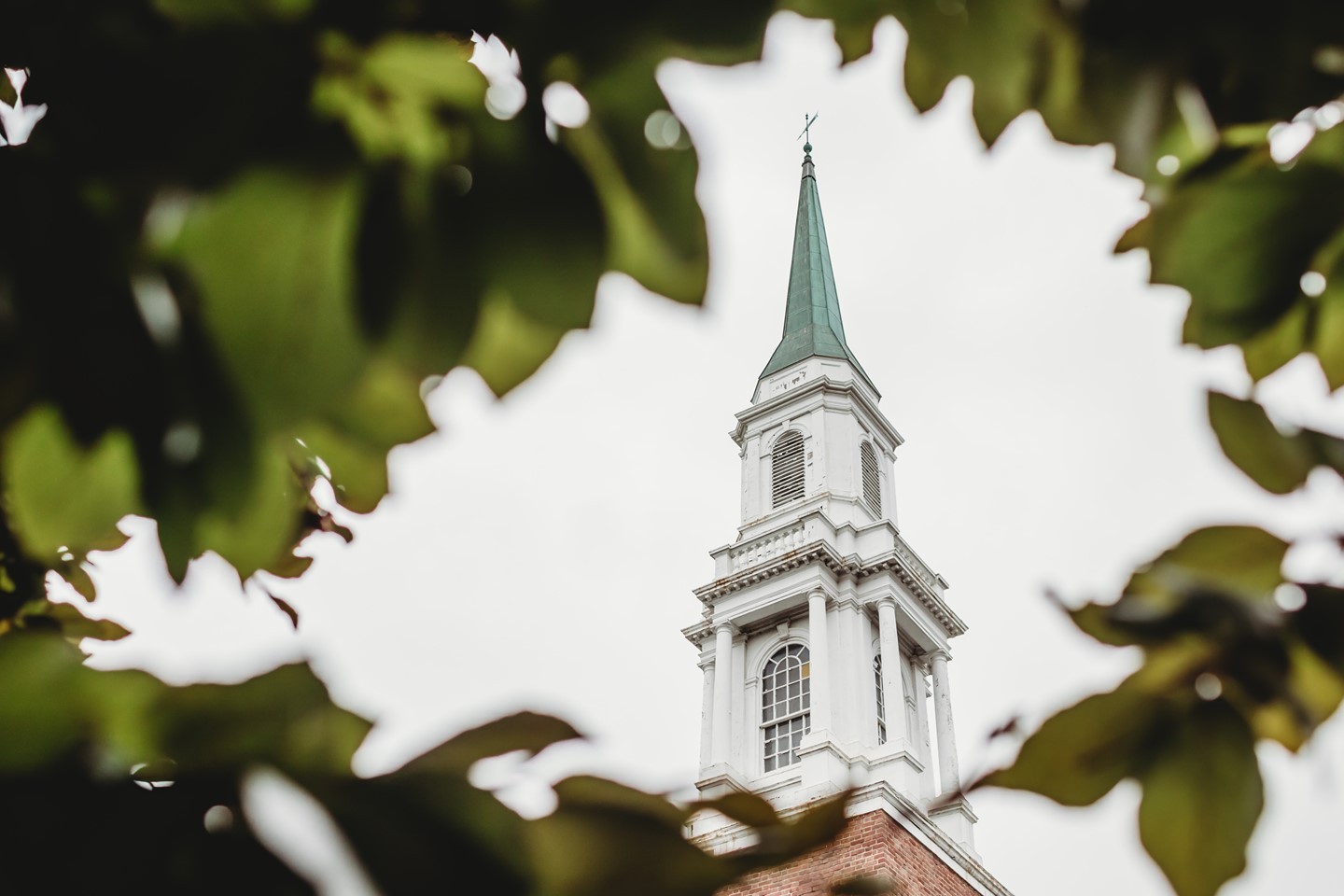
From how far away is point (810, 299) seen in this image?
22094 millimetres

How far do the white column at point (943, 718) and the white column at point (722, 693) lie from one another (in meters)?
3.29

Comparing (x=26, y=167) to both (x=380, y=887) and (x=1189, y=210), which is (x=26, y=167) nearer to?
(x=380, y=887)

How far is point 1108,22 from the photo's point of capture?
760 millimetres

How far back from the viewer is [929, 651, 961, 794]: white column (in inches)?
646

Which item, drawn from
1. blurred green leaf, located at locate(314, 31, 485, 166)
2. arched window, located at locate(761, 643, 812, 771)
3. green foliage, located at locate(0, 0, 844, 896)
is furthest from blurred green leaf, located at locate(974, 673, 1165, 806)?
arched window, located at locate(761, 643, 812, 771)

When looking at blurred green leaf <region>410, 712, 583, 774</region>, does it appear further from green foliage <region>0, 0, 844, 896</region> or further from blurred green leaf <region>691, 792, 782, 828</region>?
blurred green leaf <region>691, 792, 782, 828</region>

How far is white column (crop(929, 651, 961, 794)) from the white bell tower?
0.07ft

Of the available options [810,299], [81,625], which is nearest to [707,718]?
[810,299]

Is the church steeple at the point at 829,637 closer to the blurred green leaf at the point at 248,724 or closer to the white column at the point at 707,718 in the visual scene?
the white column at the point at 707,718

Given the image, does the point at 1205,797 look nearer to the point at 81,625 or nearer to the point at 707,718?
the point at 81,625

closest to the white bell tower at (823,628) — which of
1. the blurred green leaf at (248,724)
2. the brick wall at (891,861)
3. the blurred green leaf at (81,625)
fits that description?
the brick wall at (891,861)

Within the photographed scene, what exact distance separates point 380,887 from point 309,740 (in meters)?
0.10

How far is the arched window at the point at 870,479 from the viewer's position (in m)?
18.5

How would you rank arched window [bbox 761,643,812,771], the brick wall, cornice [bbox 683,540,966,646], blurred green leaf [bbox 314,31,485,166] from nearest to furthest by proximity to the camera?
blurred green leaf [bbox 314,31,485,166] → the brick wall → arched window [bbox 761,643,812,771] → cornice [bbox 683,540,966,646]
